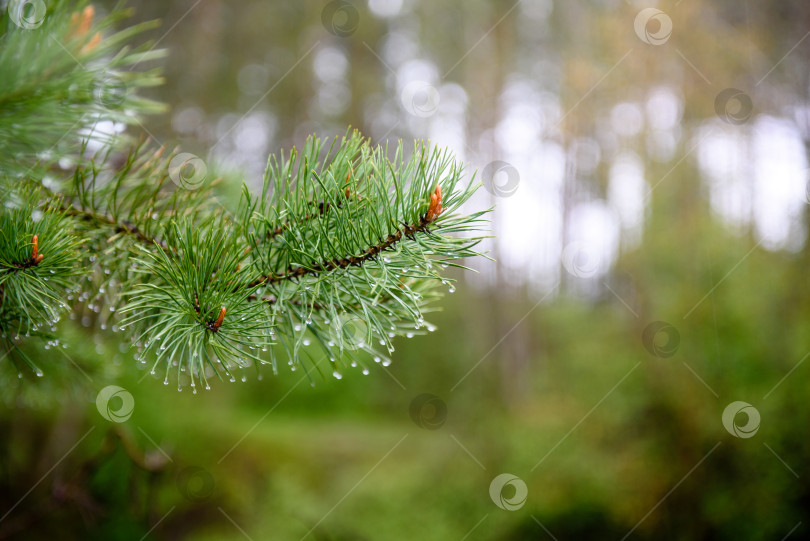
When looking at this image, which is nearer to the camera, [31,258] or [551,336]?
[31,258]

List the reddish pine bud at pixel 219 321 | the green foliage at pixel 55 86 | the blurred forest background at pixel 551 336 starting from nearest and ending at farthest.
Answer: the reddish pine bud at pixel 219 321 < the green foliage at pixel 55 86 < the blurred forest background at pixel 551 336

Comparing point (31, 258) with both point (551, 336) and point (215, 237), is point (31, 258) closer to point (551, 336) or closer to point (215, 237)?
point (215, 237)

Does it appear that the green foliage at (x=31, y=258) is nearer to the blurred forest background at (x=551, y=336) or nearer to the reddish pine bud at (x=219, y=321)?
the reddish pine bud at (x=219, y=321)

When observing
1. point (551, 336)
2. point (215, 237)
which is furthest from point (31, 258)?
point (551, 336)

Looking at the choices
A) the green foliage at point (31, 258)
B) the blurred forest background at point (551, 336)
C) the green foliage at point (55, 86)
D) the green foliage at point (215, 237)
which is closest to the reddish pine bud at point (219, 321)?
the green foliage at point (215, 237)

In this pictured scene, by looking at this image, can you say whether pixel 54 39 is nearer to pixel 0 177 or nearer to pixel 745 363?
pixel 0 177

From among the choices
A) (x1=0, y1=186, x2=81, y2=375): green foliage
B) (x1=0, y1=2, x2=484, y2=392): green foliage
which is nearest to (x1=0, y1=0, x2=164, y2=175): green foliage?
(x1=0, y1=2, x2=484, y2=392): green foliage

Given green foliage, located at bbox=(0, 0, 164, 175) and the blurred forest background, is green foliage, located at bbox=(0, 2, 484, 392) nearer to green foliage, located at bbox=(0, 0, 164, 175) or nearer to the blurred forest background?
green foliage, located at bbox=(0, 0, 164, 175)

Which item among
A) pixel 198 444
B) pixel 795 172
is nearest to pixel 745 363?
pixel 795 172
